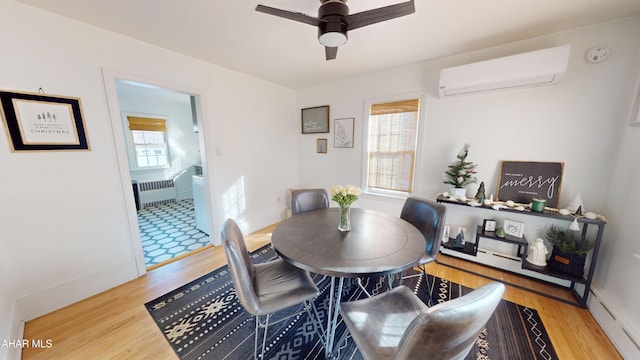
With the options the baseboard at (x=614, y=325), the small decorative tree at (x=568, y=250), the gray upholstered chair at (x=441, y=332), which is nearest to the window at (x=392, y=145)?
the small decorative tree at (x=568, y=250)

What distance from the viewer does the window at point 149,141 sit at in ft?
14.4

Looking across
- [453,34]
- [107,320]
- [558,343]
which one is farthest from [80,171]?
[558,343]

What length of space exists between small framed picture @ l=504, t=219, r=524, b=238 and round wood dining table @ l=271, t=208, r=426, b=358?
54.5 inches

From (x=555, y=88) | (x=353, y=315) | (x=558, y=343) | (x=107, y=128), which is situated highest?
(x=555, y=88)

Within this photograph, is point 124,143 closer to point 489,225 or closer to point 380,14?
point 380,14

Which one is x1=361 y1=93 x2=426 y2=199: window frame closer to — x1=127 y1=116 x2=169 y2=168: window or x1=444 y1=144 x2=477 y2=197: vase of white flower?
x1=444 y1=144 x2=477 y2=197: vase of white flower

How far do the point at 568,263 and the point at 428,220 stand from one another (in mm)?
1327

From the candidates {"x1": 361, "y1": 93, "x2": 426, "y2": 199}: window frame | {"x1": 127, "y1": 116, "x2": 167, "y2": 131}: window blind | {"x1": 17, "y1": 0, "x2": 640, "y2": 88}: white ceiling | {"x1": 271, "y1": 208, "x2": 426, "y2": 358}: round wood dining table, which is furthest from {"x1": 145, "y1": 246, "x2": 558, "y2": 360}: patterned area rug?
{"x1": 127, "y1": 116, "x2": 167, "y2": 131}: window blind

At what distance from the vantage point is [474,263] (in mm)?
2449

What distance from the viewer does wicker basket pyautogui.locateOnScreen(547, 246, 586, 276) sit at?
1835 millimetres

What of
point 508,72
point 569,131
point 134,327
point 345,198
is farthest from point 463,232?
point 134,327

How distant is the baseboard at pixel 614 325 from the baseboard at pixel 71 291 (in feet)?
13.4

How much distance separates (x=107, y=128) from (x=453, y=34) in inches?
132

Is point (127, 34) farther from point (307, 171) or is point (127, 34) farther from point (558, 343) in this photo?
point (558, 343)
